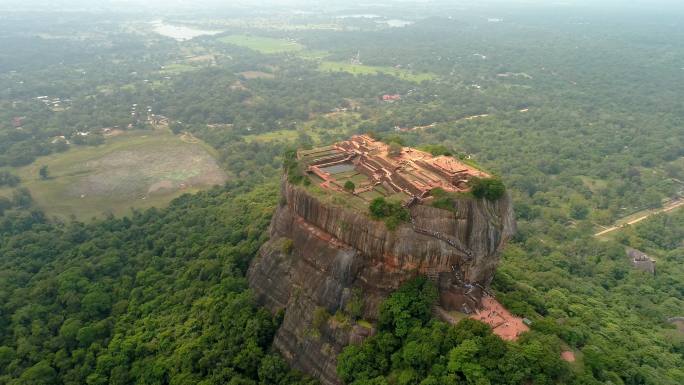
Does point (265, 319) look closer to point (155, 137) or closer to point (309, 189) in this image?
point (309, 189)

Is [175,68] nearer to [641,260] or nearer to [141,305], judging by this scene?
[141,305]

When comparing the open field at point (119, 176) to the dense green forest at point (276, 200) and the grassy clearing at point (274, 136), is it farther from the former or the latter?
the grassy clearing at point (274, 136)

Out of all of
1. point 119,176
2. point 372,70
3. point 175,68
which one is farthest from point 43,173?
point 372,70

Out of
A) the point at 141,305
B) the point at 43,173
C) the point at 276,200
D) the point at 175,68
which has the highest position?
the point at 276,200

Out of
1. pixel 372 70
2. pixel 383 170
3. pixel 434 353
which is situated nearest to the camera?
pixel 434 353

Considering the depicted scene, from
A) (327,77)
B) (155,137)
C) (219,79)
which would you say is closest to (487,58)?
(327,77)

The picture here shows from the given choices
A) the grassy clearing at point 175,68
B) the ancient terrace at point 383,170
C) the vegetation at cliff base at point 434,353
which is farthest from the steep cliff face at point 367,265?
the grassy clearing at point 175,68
